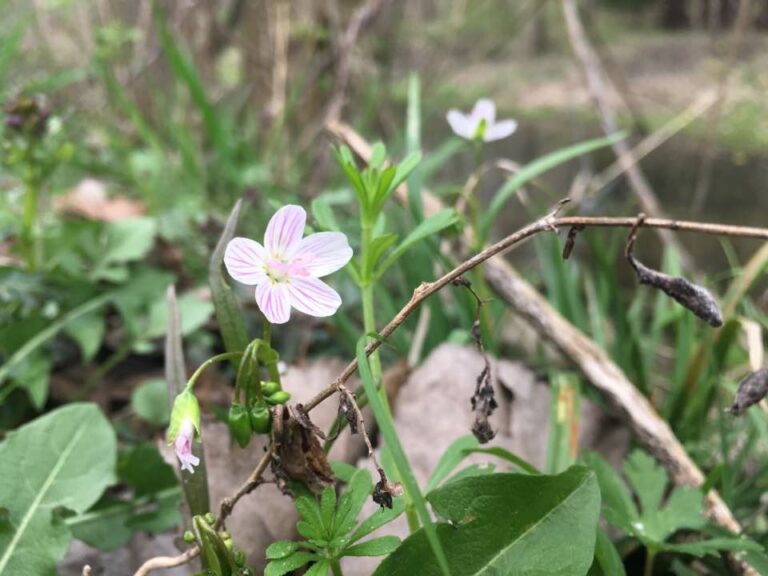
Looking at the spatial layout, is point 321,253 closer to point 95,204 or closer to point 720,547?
point 720,547

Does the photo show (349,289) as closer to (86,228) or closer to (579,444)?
(86,228)

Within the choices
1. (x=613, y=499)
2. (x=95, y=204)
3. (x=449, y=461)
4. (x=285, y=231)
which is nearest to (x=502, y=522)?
(x=449, y=461)

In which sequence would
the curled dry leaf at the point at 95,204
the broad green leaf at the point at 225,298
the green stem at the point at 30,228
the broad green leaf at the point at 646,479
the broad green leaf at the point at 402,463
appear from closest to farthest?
the broad green leaf at the point at 402,463, the broad green leaf at the point at 225,298, the broad green leaf at the point at 646,479, the green stem at the point at 30,228, the curled dry leaf at the point at 95,204

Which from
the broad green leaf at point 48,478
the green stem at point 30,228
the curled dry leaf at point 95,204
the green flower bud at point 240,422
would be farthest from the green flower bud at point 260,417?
the curled dry leaf at point 95,204

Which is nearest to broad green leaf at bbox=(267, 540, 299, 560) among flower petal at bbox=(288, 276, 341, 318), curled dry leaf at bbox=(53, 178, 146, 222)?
flower petal at bbox=(288, 276, 341, 318)

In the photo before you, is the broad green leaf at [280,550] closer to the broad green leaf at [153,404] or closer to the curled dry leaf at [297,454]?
the curled dry leaf at [297,454]

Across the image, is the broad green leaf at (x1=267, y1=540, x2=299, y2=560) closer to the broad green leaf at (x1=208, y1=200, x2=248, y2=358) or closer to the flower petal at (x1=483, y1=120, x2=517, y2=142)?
the broad green leaf at (x1=208, y1=200, x2=248, y2=358)
